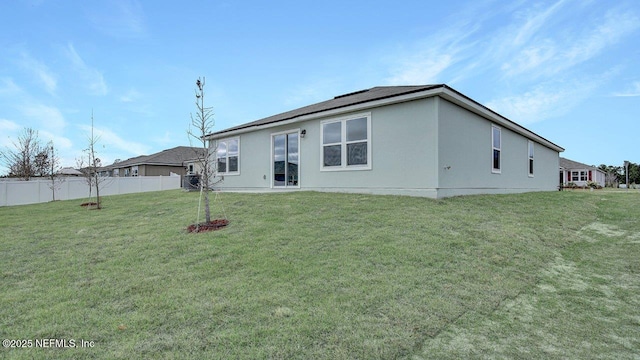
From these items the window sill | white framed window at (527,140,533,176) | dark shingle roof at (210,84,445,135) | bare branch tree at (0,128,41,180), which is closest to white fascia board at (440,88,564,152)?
white framed window at (527,140,533,176)

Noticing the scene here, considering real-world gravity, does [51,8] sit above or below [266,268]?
above

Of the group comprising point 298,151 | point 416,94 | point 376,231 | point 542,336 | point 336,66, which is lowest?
point 542,336

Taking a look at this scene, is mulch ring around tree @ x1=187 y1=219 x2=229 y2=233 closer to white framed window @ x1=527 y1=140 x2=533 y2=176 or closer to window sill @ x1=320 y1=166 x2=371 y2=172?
window sill @ x1=320 y1=166 x2=371 y2=172

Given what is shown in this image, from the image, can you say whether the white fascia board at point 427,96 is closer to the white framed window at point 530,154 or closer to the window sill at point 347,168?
the white framed window at point 530,154

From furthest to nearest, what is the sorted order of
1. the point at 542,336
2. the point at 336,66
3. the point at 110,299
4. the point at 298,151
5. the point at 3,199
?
the point at 3,199 < the point at 336,66 < the point at 298,151 < the point at 110,299 < the point at 542,336

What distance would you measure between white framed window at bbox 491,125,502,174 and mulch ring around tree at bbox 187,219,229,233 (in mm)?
10217

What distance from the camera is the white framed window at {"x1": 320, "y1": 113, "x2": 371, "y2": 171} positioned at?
10086 mm

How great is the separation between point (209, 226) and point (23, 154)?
993 inches

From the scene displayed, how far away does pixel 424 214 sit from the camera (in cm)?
691

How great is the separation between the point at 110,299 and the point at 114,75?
488 inches

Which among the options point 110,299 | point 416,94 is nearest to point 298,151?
point 416,94

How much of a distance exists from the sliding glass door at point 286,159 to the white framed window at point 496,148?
750 centimetres

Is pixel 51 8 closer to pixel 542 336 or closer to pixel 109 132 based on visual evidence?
pixel 109 132

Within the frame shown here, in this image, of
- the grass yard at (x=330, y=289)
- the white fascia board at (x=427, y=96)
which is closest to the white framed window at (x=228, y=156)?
the white fascia board at (x=427, y=96)
